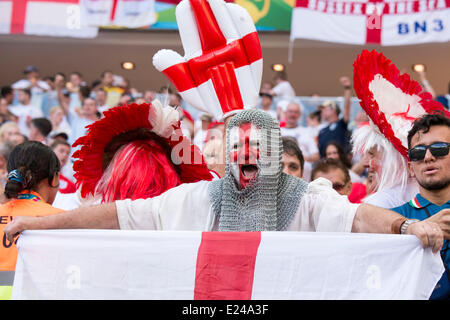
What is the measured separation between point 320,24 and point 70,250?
6831mm

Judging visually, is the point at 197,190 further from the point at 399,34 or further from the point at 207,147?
the point at 399,34

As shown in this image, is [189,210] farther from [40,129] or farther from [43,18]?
[43,18]

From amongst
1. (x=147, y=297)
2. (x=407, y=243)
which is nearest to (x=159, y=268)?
(x=147, y=297)

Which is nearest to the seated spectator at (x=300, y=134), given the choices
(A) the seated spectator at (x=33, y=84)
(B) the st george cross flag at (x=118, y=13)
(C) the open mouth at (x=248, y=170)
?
(B) the st george cross flag at (x=118, y=13)

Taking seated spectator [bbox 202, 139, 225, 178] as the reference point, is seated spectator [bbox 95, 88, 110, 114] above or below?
above

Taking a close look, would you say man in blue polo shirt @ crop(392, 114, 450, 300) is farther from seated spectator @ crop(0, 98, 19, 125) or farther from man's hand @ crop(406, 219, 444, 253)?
seated spectator @ crop(0, 98, 19, 125)

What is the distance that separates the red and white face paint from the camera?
2795 mm

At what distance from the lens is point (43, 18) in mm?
9805

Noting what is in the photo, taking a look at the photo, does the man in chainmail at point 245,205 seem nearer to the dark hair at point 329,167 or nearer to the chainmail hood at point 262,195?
the chainmail hood at point 262,195

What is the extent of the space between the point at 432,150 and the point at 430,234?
78 centimetres

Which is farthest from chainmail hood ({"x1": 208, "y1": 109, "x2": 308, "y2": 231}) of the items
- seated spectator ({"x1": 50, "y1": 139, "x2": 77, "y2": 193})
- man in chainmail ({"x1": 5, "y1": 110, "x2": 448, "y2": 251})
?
seated spectator ({"x1": 50, "y1": 139, "x2": 77, "y2": 193})

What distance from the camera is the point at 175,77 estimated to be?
3.84m

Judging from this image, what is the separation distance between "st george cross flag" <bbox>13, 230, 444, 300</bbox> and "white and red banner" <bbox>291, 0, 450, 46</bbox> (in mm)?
6322

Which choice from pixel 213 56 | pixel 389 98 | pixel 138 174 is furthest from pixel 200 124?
pixel 138 174
